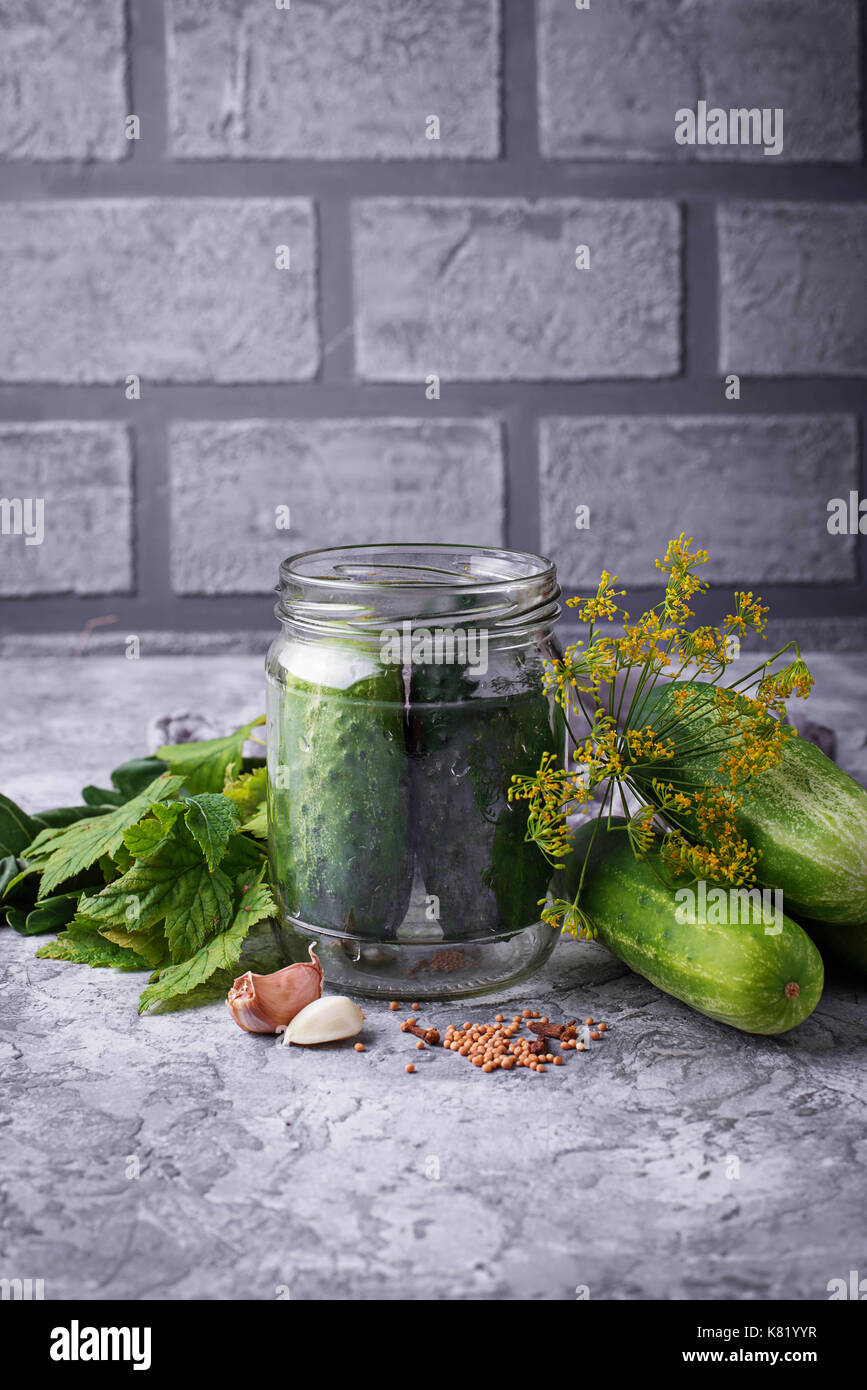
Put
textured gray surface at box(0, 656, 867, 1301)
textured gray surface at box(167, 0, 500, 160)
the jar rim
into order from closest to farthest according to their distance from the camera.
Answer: textured gray surface at box(0, 656, 867, 1301)
the jar rim
textured gray surface at box(167, 0, 500, 160)

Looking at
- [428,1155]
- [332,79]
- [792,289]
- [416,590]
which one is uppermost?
[332,79]

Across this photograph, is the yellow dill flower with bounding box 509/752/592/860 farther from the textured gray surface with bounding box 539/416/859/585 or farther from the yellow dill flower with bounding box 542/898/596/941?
the textured gray surface with bounding box 539/416/859/585

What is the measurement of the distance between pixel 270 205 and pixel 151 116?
191mm

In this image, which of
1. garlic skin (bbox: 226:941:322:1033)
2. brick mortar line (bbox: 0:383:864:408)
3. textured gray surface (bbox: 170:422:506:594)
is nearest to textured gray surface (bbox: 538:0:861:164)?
brick mortar line (bbox: 0:383:864:408)

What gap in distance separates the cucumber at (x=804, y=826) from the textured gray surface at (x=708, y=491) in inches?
42.3

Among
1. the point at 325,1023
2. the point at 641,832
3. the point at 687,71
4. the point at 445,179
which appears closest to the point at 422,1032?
the point at 325,1023

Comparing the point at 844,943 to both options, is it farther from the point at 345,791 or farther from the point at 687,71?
the point at 687,71

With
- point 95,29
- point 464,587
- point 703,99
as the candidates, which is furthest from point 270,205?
point 464,587

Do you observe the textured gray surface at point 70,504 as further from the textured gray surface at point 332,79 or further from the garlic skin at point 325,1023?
the garlic skin at point 325,1023

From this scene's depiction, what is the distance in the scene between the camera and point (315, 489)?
174cm

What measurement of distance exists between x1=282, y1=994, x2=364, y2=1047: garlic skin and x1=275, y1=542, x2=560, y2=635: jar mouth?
0.62 ft

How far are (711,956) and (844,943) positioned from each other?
119 mm

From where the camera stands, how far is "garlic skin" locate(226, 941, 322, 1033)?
2.16 feet

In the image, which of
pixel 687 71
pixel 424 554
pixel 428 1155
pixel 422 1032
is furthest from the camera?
pixel 687 71
